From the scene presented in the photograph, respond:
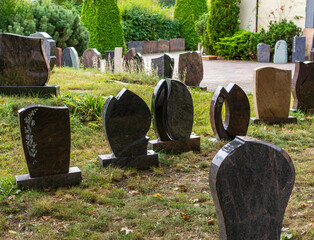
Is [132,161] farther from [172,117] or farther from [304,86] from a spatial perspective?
[304,86]

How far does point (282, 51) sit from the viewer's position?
1516cm

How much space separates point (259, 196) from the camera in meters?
2.32

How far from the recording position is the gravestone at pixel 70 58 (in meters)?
11.8

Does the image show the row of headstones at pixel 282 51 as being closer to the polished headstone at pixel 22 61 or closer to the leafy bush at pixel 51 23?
the leafy bush at pixel 51 23

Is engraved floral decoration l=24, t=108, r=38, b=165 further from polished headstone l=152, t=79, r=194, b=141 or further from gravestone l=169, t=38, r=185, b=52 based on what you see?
gravestone l=169, t=38, r=185, b=52

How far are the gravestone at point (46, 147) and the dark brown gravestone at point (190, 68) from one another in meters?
5.47

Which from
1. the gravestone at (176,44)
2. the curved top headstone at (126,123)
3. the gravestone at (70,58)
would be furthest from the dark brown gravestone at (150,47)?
the curved top headstone at (126,123)

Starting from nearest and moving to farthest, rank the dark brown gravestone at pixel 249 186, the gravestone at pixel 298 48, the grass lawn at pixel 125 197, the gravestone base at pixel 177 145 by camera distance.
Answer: the dark brown gravestone at pixel 249 186 → the grass lawn at pixel 125 197 → the gravestone base at pixel 177 145 → the gravestone at pixel 298 48

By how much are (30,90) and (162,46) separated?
18.4 m

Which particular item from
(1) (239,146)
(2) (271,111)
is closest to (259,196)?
(1) (239,146)

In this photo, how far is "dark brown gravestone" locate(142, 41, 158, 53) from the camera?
23156mm

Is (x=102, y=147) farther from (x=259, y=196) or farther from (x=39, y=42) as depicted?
(x=259, y=196)

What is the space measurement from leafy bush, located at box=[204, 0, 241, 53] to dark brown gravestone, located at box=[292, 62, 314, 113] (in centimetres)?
1188

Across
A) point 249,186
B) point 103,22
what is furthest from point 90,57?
point 249,186
